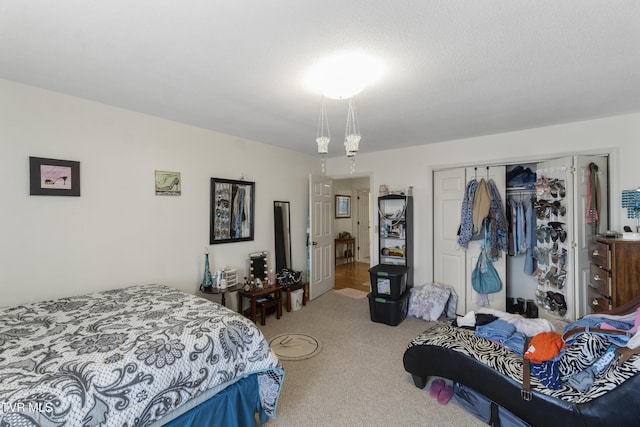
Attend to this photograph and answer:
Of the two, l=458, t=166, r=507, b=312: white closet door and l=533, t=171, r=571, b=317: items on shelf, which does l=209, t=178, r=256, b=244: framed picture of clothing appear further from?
l=533, t=171, r=571, b=317: items on shelf

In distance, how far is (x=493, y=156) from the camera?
3.60 metres

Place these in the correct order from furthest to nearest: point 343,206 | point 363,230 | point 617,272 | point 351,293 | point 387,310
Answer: point 363,230 < point 343,206 < point 351,293 < point 387,310 < point 617,272

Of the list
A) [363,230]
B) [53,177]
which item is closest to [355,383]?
[53,177]

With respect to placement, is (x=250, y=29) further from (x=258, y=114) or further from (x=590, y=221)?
(x=590, y=221)

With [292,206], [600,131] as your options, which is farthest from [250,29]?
[600,131]

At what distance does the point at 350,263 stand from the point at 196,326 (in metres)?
6.01

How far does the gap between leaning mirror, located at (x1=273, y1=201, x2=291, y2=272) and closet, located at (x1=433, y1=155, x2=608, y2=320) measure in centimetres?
227

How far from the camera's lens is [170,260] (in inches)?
120

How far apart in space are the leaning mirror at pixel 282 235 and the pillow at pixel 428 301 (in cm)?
195

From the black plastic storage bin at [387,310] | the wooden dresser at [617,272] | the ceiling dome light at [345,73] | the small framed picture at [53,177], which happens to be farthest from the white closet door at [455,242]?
the small framed picture at [53,177]

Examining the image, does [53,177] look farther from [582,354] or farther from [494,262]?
[494,262]

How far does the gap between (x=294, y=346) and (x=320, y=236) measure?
2086mm

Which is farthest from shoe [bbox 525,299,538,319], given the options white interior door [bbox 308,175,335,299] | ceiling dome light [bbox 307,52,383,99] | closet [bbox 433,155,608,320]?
ceiling dome light [bbox 307,52,383,99]

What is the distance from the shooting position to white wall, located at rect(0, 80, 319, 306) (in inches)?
84.9
